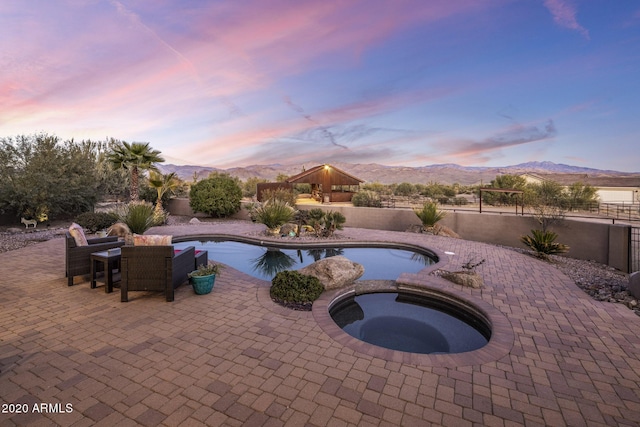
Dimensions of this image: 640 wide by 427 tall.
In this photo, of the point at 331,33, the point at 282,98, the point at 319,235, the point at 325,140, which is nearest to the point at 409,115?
the point at 282,98

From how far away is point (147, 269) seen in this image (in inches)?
156

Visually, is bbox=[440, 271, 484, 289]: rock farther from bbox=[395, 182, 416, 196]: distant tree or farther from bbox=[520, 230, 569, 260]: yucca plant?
bbox=[395, 182, 416, 196]: distant tree

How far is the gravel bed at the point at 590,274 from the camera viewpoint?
4.41 metres

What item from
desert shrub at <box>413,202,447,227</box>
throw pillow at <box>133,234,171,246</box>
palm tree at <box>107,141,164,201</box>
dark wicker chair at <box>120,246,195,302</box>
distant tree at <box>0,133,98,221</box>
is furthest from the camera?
palm tree at <box>107,141,164,201</box>

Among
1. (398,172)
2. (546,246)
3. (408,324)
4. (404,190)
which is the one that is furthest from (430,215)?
(398,172)

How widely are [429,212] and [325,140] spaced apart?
1269 inches

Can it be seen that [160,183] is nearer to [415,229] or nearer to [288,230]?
[288,230]

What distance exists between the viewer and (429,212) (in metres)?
10.5

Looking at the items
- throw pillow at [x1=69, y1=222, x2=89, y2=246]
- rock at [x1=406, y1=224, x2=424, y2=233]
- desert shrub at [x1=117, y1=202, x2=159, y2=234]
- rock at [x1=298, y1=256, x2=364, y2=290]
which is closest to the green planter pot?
rock at [x1=298, y1=256, x2=364, y2=290]

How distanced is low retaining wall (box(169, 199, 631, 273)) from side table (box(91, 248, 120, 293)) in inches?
377

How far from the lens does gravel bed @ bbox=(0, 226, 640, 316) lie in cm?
441

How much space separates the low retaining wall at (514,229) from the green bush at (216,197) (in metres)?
3.77

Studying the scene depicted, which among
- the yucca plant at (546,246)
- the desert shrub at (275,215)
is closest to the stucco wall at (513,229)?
the yucca plant at (546,246)

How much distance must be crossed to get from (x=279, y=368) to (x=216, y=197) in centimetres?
1351
